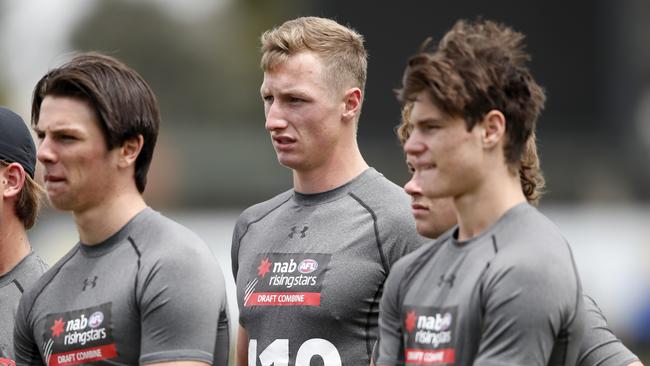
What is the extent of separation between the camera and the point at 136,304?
184 inches

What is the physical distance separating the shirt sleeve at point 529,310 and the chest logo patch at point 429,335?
0.40 feet

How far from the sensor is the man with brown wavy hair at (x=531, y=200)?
198 inches

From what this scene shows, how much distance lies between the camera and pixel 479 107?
4.19 m

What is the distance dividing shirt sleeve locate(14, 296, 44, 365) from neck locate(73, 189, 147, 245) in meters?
0.38

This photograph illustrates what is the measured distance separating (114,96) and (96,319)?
0.79m

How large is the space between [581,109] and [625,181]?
5.78 feet

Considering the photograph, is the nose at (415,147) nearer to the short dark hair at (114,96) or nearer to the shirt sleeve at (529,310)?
the shirt sleeve at (529,310)

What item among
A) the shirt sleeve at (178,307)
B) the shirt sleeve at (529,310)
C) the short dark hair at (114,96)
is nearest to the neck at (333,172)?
the short dark hair at (114,96)

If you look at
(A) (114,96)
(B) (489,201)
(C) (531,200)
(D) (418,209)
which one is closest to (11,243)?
(A) (114,96)

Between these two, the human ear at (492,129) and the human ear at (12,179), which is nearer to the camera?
the human ear at (492,129)

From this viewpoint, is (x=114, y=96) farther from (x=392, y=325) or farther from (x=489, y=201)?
(x=489, y=201)

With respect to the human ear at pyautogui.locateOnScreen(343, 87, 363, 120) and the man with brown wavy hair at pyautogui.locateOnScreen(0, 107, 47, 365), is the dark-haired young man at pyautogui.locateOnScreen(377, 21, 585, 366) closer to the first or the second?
the human ear at pyautogui.locateOnScreen(343, 87, 363, 120)

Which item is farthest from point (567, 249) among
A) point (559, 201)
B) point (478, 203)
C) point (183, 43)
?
point (183, 43)

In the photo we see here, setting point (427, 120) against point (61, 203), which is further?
point (61, 203)
